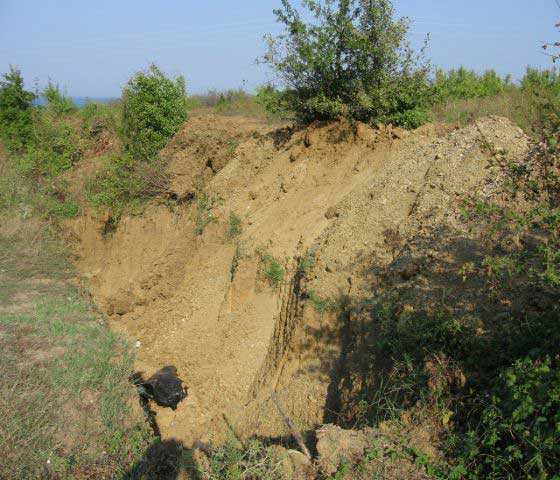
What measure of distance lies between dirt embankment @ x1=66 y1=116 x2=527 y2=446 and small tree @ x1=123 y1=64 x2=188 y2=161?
149 centimetres

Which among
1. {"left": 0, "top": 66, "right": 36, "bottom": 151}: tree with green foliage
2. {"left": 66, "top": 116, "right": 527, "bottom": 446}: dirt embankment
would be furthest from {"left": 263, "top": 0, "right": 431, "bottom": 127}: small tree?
{"left": 0, "top": 66, "right": 36, "bottom": 151}: tree with green foliage

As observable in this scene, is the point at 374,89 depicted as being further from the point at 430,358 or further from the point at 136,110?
the point at 136,110

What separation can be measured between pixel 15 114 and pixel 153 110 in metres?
7.89

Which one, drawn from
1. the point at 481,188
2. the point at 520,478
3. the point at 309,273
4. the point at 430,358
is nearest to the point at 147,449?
the point at 309,273

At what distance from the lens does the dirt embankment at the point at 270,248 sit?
536 centimetres

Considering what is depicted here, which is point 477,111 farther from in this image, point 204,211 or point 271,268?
point 204,211

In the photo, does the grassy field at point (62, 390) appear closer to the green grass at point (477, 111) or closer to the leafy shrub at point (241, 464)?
the leafy shrub at point (241, 464)

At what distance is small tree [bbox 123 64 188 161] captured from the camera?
11.2 meters

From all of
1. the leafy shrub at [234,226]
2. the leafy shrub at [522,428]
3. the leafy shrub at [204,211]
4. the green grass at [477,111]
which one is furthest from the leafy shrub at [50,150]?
the leafy shrub at [522,428]

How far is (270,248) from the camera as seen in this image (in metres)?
6.87

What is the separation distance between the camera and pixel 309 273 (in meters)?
5.78

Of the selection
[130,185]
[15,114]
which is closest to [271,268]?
[130,185]

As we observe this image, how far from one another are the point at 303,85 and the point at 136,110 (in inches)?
204

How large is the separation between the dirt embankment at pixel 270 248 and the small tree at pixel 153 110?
1485mm
